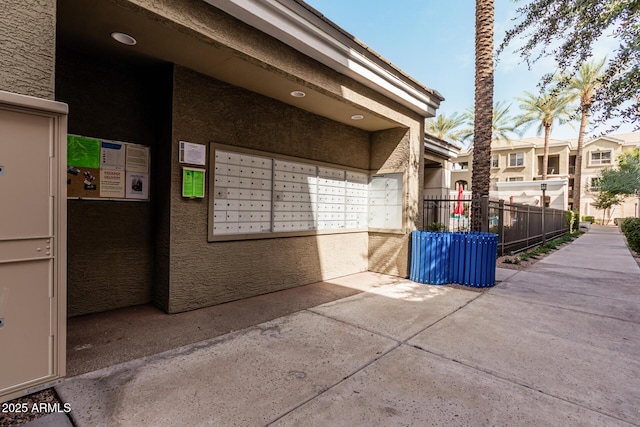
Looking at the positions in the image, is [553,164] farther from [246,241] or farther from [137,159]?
[137,159]

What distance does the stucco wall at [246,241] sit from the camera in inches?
169

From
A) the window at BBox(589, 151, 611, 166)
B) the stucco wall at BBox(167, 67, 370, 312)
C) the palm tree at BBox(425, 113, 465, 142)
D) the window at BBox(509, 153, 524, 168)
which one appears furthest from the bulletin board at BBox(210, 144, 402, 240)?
the window at BBox(589, 151, 611, 166)

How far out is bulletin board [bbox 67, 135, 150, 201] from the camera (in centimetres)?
387

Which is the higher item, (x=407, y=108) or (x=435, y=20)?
(x=435, y=20)

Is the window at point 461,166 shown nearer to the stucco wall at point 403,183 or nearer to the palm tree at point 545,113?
the palm tree at point 545,113

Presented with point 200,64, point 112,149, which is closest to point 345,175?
point 200,64

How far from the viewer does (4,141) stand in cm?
204

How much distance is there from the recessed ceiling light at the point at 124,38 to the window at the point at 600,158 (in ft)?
154

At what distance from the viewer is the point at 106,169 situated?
13.5 feet

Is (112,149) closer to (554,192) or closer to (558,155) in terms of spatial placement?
(554,192)

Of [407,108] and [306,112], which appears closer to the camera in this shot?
[306,112]

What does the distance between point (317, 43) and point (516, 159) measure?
3659 cm

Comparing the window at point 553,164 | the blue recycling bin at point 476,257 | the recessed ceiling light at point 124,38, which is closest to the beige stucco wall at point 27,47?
the recessed ceiling light at point 124,38

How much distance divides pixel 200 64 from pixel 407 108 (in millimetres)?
4073
